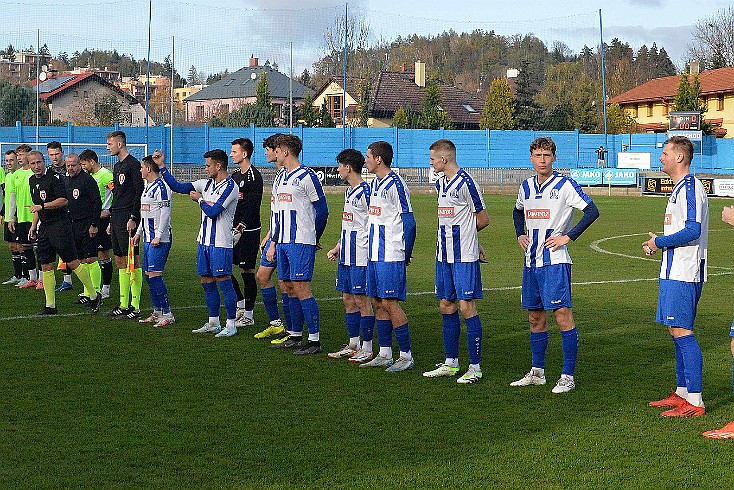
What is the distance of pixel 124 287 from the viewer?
1191cm

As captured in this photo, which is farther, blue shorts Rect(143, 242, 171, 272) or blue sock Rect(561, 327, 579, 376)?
blue shorts Rect(143, 242, 171, 272)

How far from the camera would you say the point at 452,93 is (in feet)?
255

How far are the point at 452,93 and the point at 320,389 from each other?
7117 centimetres

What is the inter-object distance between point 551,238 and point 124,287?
601 cm

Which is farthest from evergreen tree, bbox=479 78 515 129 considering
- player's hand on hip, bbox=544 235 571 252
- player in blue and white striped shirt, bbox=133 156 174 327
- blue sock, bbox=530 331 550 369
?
player's hand on hip, bbox=544 235 571 252

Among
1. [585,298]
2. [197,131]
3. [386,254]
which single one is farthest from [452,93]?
[386,254]

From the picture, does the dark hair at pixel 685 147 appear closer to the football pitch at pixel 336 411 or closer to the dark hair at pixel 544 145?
the dark hair at pixel 544 145

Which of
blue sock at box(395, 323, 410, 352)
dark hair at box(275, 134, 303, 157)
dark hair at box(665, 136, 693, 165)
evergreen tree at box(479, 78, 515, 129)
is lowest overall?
blue sock at box(395, 323, 410, 352)

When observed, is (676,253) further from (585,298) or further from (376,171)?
(585,298)

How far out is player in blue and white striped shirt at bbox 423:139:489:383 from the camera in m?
8.36

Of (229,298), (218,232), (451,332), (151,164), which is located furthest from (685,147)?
(151,164)

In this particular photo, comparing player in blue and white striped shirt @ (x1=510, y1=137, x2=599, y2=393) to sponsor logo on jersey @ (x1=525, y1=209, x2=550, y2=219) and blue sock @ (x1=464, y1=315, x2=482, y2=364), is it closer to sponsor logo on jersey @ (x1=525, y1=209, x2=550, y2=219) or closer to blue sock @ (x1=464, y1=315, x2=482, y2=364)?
sponsor logo on jersey @ (x1=525, y1=209, x2=550, y2=219)

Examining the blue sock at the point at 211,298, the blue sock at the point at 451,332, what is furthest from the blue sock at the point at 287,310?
the blue sock at the point at 451,332

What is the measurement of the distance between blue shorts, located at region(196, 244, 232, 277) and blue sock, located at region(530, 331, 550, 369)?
3715mm
